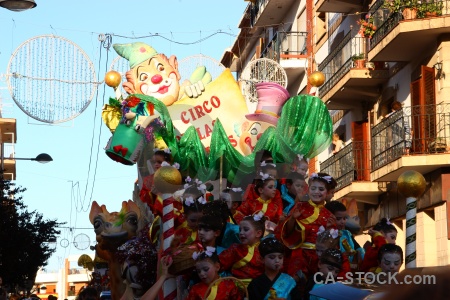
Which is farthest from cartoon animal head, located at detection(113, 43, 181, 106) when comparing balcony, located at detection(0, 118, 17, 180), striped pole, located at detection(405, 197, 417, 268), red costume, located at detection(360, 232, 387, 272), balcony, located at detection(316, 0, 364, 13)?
balcony, located at detection(0, 118, 17, 180)

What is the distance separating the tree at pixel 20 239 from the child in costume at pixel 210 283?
16942 mm

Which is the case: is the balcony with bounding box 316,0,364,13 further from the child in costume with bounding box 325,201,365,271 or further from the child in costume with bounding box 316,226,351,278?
the child in costume with bounding box 316,226,351,278

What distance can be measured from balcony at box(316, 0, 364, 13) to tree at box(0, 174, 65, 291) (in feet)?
30.5

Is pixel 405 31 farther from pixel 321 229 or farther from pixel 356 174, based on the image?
pixel 321 229

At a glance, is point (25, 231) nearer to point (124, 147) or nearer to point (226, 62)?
point (124, 147)

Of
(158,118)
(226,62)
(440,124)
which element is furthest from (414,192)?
(226,62)

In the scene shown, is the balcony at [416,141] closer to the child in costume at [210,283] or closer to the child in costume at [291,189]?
the child in costume at [291,189]

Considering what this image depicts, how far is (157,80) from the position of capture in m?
15.3

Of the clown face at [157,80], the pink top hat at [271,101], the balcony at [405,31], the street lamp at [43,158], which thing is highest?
the balcony at [405,31]

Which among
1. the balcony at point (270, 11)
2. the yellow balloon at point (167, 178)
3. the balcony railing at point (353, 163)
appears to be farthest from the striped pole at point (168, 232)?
the balcony at point (270, 11)

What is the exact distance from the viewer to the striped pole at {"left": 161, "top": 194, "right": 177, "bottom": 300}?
8.79m

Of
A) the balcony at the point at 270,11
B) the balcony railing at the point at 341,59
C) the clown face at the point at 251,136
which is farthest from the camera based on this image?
the balcony at the point at 270,11

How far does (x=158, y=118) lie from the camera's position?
1306 centimetres

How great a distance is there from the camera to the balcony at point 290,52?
32156 mm
